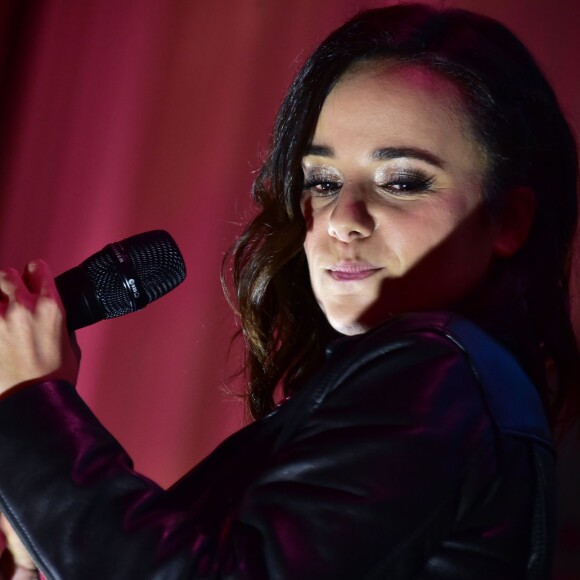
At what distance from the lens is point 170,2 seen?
2176 mm

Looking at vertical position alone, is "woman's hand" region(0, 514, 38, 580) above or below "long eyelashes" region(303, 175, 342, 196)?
below

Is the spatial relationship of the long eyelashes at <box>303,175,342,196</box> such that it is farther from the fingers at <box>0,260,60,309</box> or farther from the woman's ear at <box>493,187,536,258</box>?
the fingers at <box>0,260,60,309</box>

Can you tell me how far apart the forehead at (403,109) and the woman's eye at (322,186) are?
61 mm

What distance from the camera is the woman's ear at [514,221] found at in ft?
4.04

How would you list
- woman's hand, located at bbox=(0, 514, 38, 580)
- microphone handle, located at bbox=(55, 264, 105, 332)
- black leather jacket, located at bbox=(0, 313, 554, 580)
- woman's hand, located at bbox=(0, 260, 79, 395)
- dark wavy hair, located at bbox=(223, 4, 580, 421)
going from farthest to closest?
dark wavy hair, located at bbox=(223, 4, 580, 421) → woman's hand, located at bbox=(0, 514, 38, 580) → microphone handle, located at bbox=(55, 264, 105, 332) → woman's hand, located at bbox=(0, 260, 79, 395) → black leather jacket, located at bbox=(0, 313, 554, 580)

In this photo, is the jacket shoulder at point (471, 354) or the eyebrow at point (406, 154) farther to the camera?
the eyebrow at point (406, 154)

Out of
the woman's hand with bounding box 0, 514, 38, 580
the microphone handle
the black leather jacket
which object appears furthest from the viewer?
the woman's hand with bounding box 0, 514, 38, 580

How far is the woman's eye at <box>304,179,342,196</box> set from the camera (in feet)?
4.05

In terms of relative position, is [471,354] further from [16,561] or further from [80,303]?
[16,561]

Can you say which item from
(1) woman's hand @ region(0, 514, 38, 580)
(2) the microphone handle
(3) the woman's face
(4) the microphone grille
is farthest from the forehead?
(1) woman's hand @ region(0, 514, 38, 580)

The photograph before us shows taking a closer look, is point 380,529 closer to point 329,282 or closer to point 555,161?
point 329,282

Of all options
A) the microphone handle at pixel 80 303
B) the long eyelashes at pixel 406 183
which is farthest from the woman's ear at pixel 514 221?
the microphone handle at pixel 80 303

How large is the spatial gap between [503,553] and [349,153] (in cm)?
55

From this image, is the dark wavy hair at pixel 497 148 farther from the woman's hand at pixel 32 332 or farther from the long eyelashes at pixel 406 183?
the woman's hand at pixel 32 332
